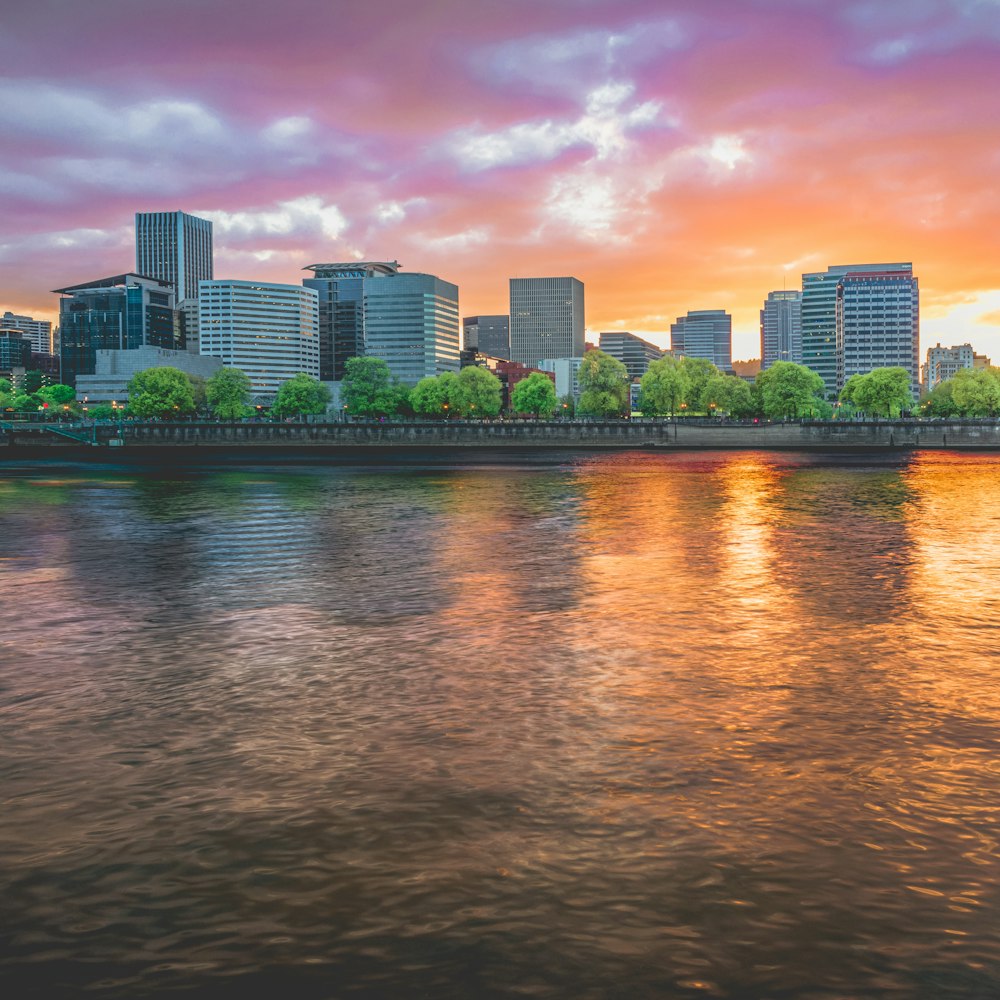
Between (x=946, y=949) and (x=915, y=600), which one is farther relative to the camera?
(x=915, y=600)

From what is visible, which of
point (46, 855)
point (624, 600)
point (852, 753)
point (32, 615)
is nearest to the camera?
point (46, 855)

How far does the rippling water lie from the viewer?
6.99 metres

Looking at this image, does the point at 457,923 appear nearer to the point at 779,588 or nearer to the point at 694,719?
the point at 694,719

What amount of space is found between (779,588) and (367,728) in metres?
15.3

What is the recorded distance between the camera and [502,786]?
10.4m

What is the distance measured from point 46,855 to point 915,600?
20047 millimetres

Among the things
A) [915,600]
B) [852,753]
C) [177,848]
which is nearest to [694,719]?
[852,753]

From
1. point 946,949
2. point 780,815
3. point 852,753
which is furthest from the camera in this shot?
point 852,753

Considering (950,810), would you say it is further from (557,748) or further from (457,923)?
(457,923)

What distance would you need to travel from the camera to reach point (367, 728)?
1286 centimetres

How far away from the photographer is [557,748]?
39.0ft

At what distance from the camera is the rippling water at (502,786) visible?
22.9 ft

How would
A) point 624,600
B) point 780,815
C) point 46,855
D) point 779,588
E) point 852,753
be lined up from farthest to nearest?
point 779,588
point 624,600
point 852,753
point 780,815
point 46,855

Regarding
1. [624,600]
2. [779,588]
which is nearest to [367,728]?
[624,600]
